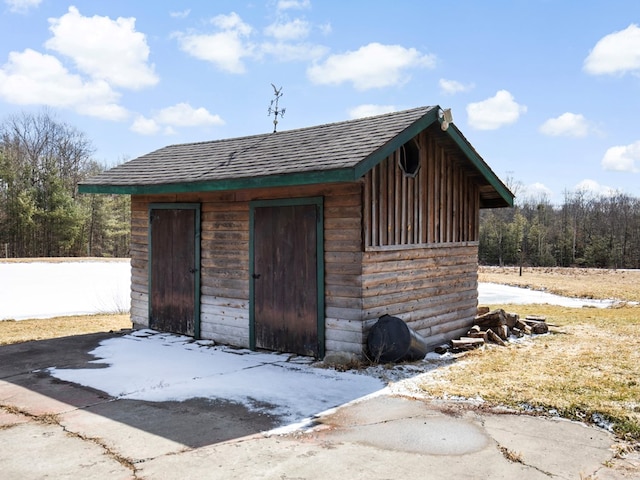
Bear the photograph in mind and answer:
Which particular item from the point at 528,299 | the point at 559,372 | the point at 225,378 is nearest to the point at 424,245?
the point at 559,372

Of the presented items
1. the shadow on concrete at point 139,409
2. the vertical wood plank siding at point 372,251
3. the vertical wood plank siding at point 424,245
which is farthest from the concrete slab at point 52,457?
the vertical wood plank siding at point 424,245

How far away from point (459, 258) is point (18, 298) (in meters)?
14.7

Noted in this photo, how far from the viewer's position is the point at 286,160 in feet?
25.8

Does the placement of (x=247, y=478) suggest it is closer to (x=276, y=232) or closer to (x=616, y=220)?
(x=276, y=232)

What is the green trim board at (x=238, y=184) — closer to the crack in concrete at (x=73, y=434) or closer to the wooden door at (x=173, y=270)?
the wooden door at (x=173, y=270)

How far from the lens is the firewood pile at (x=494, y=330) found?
872 cm

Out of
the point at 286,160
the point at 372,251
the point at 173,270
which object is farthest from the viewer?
the point at 173,270

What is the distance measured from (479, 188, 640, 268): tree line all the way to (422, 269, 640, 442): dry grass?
45602mm

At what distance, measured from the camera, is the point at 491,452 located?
14.0 feet

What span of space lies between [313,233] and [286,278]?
2.81 feet

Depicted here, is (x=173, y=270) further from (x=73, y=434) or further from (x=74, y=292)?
(x=74, y=292)

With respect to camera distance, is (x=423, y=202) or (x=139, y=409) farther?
(x=423, y=202)

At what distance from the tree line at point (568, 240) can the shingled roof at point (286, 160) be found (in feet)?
154

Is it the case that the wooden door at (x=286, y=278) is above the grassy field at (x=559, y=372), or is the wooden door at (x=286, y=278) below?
above
